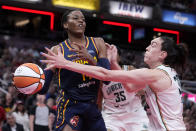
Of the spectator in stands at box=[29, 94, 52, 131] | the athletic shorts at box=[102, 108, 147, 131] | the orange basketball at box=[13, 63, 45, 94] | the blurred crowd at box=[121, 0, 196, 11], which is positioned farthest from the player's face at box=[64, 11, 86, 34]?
the blurred crowd at box=[121, 0, 196, 11]

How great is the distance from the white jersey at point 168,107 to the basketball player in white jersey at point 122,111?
1.70m

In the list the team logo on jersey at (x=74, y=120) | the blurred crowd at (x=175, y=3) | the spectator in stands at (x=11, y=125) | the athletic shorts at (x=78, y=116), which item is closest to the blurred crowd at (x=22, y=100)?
the spectator in stands at (x=11, y=125)

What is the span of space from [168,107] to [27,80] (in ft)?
5.18

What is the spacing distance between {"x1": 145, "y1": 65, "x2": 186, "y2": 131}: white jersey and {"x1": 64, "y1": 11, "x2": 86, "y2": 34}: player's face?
1.19 metres

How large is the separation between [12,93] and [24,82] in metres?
5.99

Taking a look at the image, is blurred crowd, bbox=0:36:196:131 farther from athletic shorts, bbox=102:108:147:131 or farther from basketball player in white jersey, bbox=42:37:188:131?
basketball player in white jersey, bbox=42:37:188:131

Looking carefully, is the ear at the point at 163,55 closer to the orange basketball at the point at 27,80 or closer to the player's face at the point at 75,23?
the player's face at the point at 75,23

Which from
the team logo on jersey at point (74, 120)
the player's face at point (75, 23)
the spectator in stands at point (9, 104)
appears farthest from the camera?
the spectator in stands at point (9, 104)

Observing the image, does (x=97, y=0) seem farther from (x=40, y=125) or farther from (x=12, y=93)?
(x=40, y=125)

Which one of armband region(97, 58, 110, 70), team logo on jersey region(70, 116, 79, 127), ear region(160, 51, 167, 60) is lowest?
team logo on jersey region(70, 116, 79, 127)

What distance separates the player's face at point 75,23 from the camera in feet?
13.4

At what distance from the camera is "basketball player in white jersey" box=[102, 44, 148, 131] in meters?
5.11

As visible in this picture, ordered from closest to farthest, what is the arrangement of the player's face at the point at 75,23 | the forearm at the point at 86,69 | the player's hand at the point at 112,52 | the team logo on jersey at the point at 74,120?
the forearm at the point at 86,69 → the team logo on jersey at the point at 74,120 → the player's face at the point at 75,23 → the player's hand at the point at 112,52

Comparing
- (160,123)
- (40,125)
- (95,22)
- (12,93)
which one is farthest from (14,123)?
(95,22)
